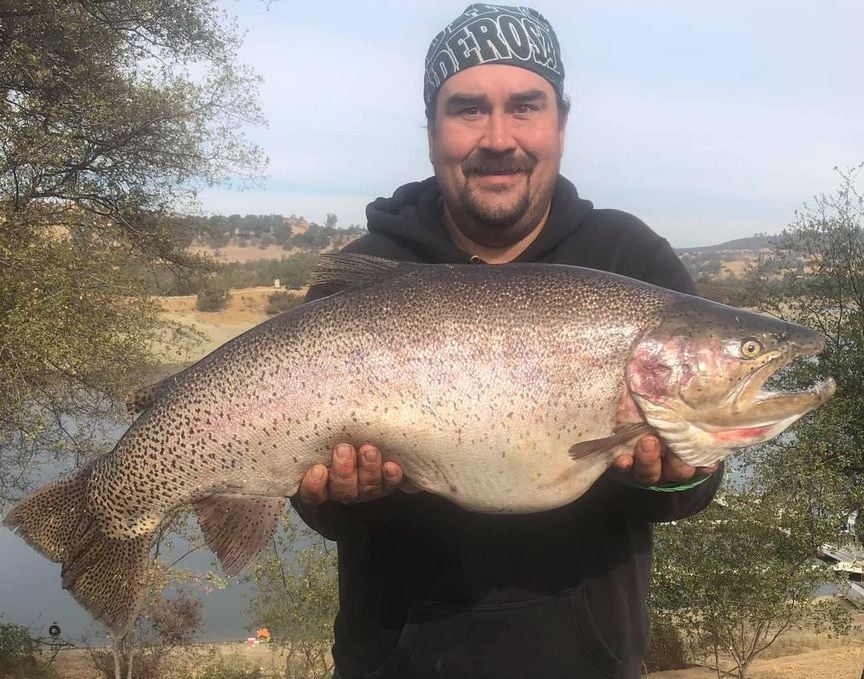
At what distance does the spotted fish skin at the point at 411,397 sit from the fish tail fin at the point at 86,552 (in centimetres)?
2

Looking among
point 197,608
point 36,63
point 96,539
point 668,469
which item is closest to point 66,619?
point 197,608

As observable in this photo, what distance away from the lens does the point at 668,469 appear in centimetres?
280

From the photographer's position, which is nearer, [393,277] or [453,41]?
[393,277]

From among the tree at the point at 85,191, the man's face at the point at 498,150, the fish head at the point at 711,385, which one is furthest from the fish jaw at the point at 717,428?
the tree at the point at 85,191

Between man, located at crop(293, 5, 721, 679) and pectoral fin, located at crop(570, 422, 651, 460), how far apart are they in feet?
0.22

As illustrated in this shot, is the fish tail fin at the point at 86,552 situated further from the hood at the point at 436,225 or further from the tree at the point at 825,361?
the tree at the point at 825,361

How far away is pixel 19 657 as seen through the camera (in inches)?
686

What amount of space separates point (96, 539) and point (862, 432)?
22.5 meters

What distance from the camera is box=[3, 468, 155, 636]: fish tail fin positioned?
123 inches

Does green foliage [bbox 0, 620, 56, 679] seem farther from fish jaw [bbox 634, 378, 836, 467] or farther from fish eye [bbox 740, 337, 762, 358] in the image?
fish eye [bbox 740, 337, 762, 358]

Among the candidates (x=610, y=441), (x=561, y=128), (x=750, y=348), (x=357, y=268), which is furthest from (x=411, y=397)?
(x=561, y=128)

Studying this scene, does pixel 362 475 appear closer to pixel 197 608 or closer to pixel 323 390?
pixel 323 390

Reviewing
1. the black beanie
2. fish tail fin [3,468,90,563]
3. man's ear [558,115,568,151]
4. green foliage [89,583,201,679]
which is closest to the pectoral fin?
man's ear [558,115,568,151]

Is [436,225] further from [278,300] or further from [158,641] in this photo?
[278,300]
